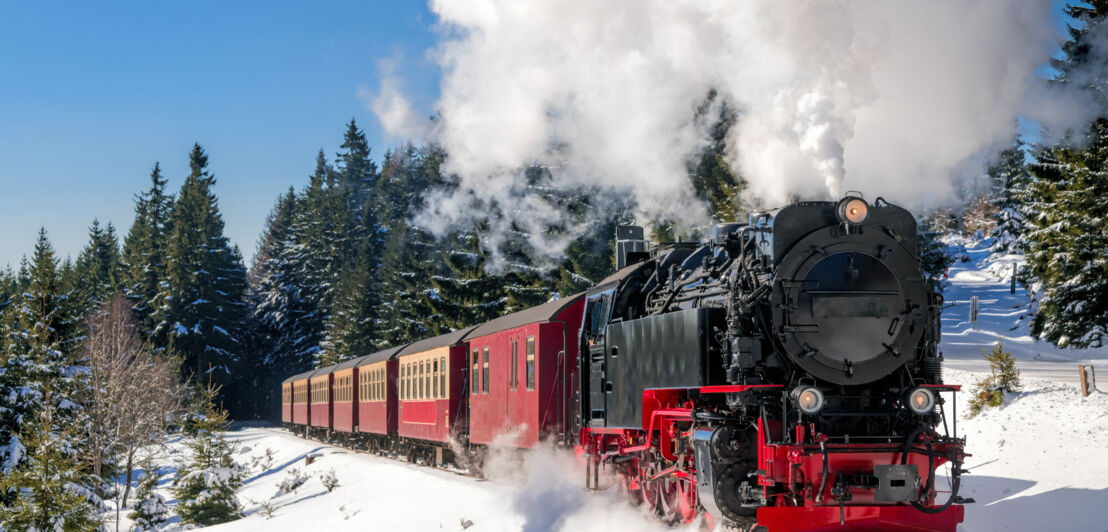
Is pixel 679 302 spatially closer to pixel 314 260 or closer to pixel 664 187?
pixel 664 187

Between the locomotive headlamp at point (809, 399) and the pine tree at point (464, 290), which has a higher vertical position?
the pine tree at point (464, 290)

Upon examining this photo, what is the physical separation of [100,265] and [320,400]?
52977 millimetres

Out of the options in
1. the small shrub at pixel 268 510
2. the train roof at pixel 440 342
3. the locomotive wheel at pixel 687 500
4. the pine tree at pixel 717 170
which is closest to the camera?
the locomotive wheel at pixel 687 500

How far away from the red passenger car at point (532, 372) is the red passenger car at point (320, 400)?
2204 cm

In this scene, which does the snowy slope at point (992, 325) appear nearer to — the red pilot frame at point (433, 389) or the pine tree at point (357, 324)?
the red pilot frame at point (433, 389)

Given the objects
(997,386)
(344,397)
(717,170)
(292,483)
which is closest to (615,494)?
(997,386)

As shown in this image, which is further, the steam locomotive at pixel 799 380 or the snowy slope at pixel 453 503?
the snowy slope at pixel 453 503

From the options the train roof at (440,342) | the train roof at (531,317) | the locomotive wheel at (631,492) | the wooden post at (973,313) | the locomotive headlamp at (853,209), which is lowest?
the locomotive wheel at (631,492)

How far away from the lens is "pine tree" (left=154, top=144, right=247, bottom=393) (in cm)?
6962

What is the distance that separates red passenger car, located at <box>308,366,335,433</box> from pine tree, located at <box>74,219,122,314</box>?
40.4 m

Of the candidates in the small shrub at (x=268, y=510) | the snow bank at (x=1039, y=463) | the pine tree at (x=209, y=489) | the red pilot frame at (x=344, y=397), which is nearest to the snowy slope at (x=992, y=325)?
the snow bank at (x=1039, y=463)

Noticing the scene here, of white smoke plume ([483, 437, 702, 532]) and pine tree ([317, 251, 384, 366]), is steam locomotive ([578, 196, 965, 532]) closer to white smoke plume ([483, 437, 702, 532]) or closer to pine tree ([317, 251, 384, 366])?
white smoke plume ([483, 437, 702, 532])

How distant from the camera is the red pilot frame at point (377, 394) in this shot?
89.4 feet

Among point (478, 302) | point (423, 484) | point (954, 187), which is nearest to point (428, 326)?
point (478, 302)
